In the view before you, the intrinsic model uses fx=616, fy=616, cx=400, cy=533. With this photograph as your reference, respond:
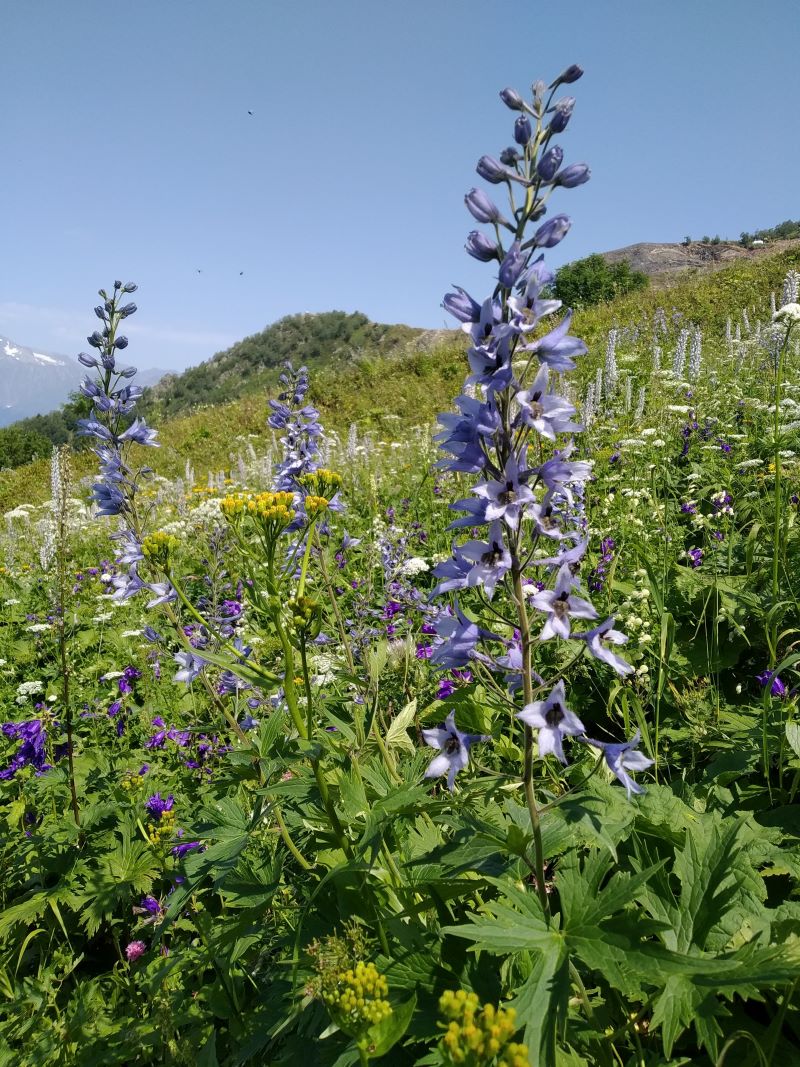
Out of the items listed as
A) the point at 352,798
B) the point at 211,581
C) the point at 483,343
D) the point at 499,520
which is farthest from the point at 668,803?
the point at 211,581

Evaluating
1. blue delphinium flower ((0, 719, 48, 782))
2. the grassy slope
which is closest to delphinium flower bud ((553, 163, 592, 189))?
blue delphinium flower ((0, 719, 48, 782))

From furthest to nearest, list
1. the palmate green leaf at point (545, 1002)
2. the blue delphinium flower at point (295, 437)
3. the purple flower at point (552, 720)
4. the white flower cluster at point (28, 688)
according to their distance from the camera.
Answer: the white flower cluster at point (28, 688)
the blue delphinium flower at point (295, 437)
the purple flower at point (552, 720)
the palmate green leaf at point (545, 1002)

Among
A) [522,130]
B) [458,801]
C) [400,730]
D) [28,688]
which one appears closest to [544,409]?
[522,130]

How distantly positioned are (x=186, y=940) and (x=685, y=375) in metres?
9.36

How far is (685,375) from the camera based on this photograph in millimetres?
9273

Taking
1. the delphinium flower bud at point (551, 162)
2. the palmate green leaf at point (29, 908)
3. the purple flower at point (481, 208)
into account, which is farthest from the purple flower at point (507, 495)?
the palmate green leaf at point (29, 908)

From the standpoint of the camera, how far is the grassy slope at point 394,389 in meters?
16.4

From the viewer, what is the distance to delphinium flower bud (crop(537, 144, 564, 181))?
159cm

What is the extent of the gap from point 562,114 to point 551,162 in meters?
0.21

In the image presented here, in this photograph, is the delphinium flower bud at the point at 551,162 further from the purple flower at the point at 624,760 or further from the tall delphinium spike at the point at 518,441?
the purple flower at the point at 624,760

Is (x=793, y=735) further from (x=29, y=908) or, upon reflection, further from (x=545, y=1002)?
(x=29, y=908)

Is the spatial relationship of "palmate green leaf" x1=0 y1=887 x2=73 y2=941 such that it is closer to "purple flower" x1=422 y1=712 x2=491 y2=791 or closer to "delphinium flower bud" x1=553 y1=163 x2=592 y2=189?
"purple flower" x1=422 y1=712 x2=491 y2=791

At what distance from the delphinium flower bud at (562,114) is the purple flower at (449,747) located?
1615 millimetres

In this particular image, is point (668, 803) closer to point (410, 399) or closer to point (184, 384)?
point (410, 399)
